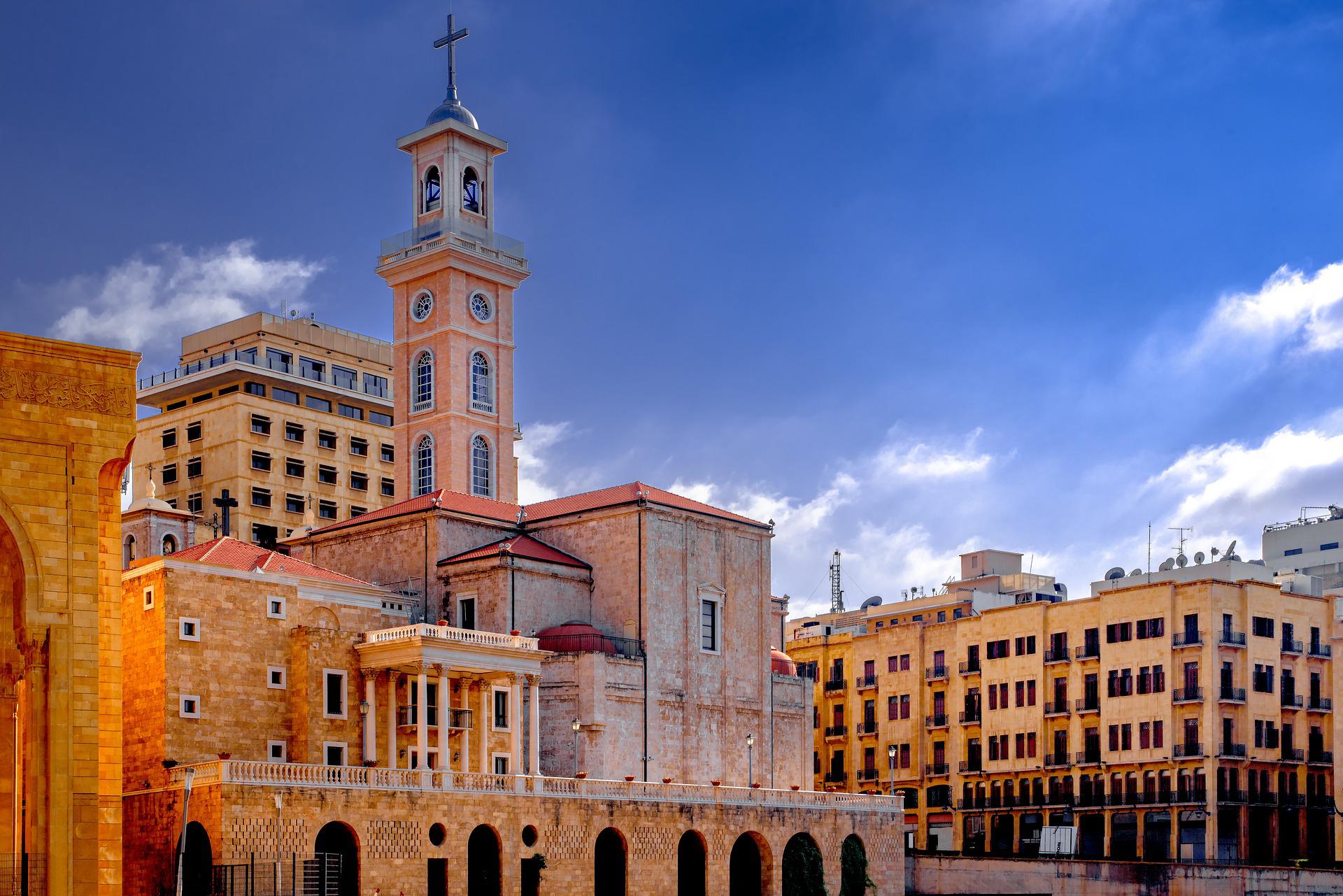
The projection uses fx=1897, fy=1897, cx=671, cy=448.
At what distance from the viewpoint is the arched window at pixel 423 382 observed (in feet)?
297

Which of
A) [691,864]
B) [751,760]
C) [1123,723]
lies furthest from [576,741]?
[1123,723]

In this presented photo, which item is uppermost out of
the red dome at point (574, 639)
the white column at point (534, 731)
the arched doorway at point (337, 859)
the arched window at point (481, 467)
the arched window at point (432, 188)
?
the arched window at point (432, 188)

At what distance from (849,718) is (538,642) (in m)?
33.3

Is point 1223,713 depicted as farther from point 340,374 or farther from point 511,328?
point 340,374

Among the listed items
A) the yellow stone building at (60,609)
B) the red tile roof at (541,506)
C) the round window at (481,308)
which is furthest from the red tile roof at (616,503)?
the yellow stone building at (60,609)

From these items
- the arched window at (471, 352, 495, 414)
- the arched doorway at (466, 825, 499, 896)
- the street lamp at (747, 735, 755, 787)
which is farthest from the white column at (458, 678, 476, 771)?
the arched window at (471, 352, 495, 414)

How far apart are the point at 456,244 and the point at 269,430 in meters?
21.1

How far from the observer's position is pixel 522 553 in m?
74.9

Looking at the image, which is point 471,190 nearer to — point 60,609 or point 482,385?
point 482,385

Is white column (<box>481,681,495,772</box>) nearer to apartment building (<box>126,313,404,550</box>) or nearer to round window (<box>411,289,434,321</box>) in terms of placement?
round window (<box>411,289,434,321</box>)

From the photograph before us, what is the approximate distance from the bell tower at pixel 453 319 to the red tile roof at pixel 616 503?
8250 mm

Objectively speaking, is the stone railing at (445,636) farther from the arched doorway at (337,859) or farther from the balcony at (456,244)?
the balcony at (456,244)

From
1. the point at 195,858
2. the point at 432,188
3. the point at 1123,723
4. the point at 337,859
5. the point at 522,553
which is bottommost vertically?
the point at 337,859

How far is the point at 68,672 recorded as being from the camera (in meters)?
46.0
